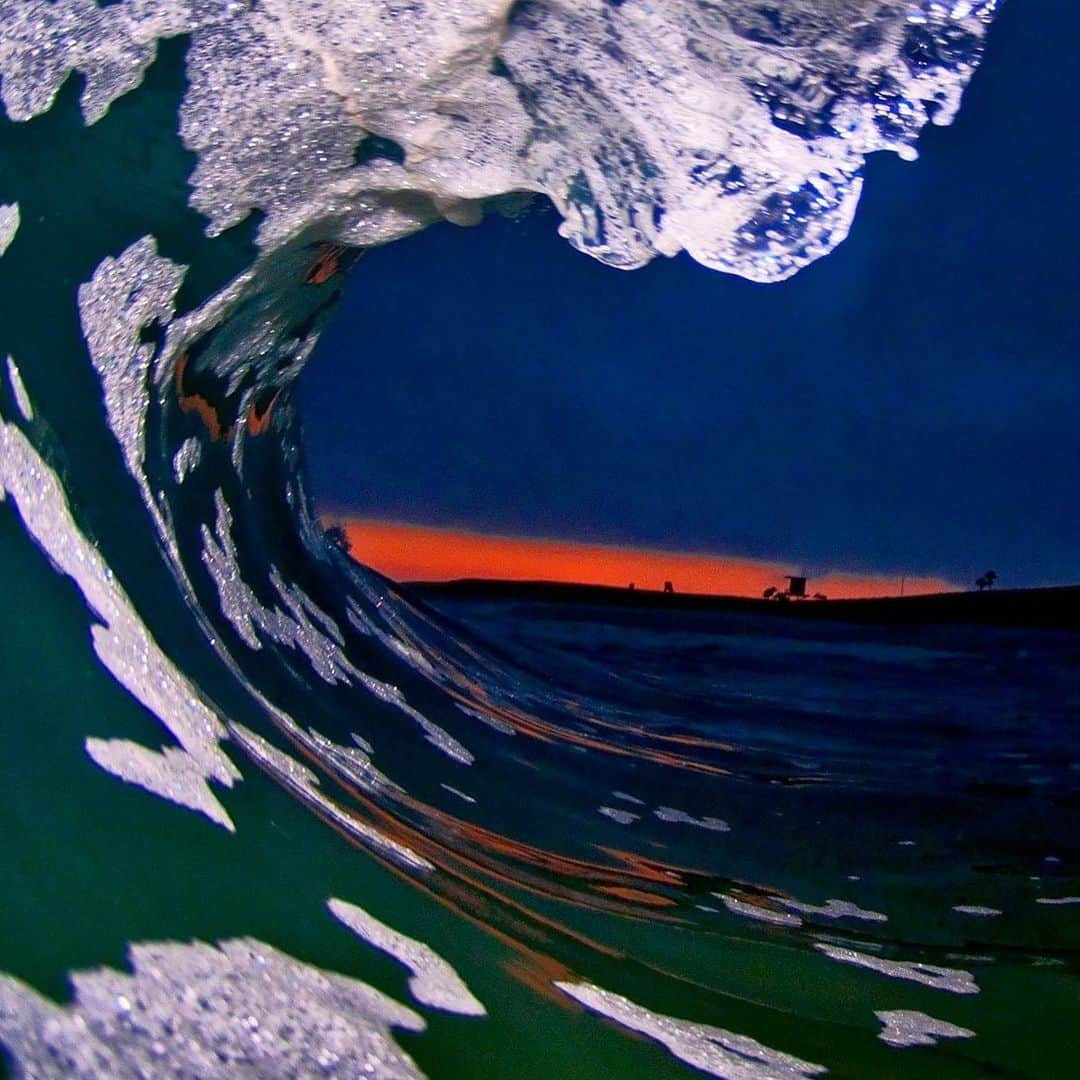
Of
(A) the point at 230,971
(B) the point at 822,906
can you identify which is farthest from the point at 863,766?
(A) the point at 230,971

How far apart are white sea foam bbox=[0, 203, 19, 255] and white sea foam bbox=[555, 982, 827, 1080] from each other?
2.53 feet

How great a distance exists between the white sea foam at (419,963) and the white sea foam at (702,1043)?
105mm

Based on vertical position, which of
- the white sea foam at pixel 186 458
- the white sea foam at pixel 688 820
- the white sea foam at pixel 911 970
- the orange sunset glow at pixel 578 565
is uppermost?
the orange sunset glow at pixel 578 565

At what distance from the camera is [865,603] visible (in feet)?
11.7

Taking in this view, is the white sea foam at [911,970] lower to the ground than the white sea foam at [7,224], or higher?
lower

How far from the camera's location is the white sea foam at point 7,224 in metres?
0.96

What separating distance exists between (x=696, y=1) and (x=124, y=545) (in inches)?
28.4

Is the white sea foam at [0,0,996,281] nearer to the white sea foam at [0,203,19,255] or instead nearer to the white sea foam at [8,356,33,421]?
the white sea foam at [0,203,19,255]

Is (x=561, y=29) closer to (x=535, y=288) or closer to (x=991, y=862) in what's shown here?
(x=991, y=862)

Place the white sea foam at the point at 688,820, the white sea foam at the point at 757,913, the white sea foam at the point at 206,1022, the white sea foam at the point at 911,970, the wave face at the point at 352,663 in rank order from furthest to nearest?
the white sea foam at the point at 688,820
the white sea foam at the point at 757,913
the white sea foam at the point at 911,970
the wave face at the point at 352,663
the white sea foam at the point at 206,1022

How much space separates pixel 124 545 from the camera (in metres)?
1.00

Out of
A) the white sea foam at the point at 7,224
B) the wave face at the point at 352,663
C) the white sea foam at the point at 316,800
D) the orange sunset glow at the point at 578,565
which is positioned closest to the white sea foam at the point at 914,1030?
the wave face at the point at 352,663

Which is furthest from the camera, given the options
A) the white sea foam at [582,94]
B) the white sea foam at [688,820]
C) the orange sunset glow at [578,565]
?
the orange sunset glow at [578,565]

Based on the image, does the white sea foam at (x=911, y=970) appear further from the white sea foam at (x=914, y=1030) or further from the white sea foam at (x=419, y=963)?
the white sea foam at (x=419, y=963)
